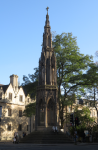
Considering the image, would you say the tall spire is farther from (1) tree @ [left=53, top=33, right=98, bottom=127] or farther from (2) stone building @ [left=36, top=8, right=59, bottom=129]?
(1) tree @ [left=53, top=33, right=98, bottom=127]

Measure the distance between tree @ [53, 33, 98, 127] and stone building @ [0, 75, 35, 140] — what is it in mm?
15925

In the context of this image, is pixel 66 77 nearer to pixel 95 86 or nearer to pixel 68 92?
pixel 68 92

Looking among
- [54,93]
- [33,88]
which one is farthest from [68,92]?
[54,93]

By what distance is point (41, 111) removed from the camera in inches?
1172

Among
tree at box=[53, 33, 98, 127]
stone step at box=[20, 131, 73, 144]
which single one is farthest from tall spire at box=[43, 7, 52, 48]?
stone step at box=[20, 131, 73, 144]

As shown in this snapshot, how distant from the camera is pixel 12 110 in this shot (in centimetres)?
5072

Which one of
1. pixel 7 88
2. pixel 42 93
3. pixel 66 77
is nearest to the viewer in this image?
pixel 42 93

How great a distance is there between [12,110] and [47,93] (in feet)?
77.3

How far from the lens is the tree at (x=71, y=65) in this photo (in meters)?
36.9

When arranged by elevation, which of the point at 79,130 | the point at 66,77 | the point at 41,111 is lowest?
the point at 79,130

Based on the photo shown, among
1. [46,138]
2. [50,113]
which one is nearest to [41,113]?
[50,113]

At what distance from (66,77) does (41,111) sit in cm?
1131

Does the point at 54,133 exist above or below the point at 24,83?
below

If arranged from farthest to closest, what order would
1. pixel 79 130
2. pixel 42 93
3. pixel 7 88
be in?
pixel 7 88
pixel 79 130
pixel 42 93
